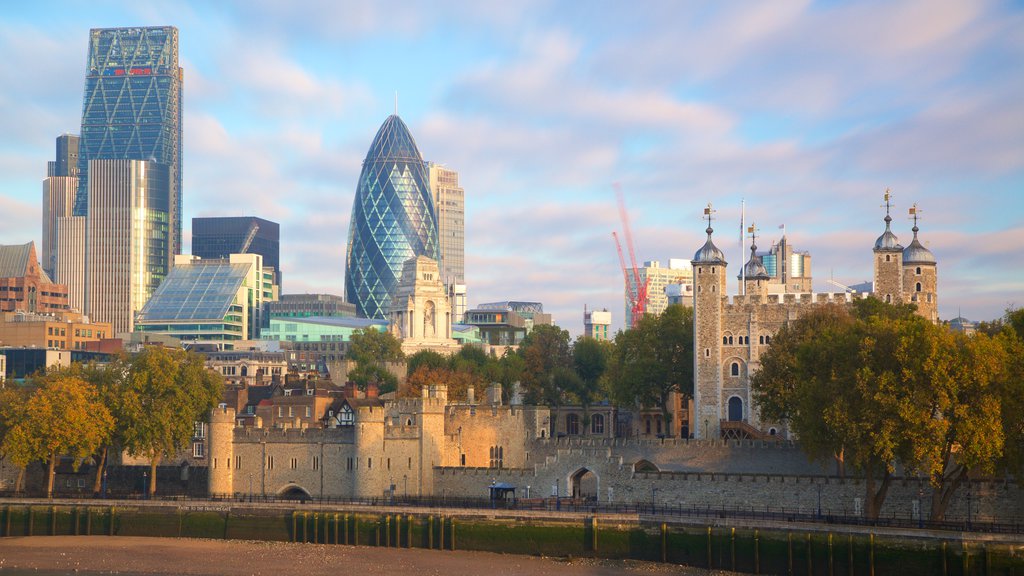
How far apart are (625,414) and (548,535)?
55.2m

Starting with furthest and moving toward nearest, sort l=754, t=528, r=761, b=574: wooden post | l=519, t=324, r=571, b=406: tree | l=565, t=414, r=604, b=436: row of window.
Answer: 1. l=519, t=324, r=571, b=406: tree
2. l=565, t=414, r=604, b=436: row of window
3. l=754, t=528, r=761, b=574: wooden post

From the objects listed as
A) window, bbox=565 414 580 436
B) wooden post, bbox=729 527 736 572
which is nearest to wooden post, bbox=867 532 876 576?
wooden post, bbox=729 527 736 572

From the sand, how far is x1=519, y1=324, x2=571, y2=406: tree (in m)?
52.3

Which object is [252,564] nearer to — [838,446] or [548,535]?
[548,535]

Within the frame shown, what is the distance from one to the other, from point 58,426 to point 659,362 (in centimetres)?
4145

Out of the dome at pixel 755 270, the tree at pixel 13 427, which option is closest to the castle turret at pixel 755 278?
Result: the dome at pixel 755 270

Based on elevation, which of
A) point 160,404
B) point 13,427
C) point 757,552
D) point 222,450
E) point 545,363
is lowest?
point 757,552

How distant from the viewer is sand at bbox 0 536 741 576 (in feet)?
217

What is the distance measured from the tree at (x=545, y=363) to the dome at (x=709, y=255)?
1124 inches

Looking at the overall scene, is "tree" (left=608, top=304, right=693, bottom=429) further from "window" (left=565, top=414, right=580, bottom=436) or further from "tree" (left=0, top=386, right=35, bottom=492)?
"tree" (left=0, top=386, right=35, bottom=492)

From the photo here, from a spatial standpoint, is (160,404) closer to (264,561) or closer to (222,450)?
(222,450)

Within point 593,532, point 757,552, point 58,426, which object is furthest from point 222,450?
point 757,552

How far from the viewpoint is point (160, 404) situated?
3511 inches

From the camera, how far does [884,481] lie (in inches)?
2689
